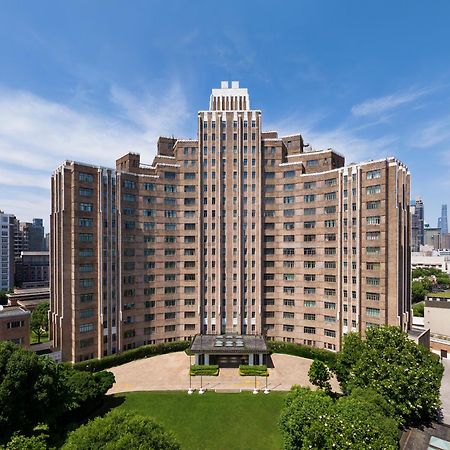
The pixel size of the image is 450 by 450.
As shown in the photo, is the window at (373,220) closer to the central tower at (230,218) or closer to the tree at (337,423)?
the central tower at (230,218)

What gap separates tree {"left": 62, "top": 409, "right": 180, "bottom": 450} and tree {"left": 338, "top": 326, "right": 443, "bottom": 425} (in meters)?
29.4

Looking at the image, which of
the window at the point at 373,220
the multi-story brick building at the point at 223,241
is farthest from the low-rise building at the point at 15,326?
the window at the point at 373,220

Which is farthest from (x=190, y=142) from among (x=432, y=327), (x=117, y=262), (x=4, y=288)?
(x=4, y=288)

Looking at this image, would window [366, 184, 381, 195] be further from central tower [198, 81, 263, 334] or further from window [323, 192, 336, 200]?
central tower [198, 81, 263, 334]

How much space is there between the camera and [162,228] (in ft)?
252

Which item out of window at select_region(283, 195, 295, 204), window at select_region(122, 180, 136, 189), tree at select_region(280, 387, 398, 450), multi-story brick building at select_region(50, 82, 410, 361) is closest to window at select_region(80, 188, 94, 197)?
multi-story brick building at select_region(50, 82, 410, 361)

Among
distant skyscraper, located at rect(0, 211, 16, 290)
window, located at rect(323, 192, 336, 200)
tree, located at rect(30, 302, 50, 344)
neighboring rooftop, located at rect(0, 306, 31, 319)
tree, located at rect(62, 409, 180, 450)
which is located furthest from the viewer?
distant skyscraper, located at rect(0, 211, 16, 290)

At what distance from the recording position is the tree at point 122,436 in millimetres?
23453

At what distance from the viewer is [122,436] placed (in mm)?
24297

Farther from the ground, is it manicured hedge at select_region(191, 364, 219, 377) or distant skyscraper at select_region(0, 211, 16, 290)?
distant skyscraper at select_region(0, 211, 16, 290)

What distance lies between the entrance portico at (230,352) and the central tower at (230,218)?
8889 millimetres

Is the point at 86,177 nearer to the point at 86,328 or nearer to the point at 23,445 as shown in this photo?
the point at 86,328

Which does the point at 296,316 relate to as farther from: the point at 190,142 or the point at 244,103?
the point at 244,103

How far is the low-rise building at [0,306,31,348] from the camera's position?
182 ft
